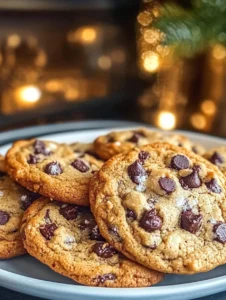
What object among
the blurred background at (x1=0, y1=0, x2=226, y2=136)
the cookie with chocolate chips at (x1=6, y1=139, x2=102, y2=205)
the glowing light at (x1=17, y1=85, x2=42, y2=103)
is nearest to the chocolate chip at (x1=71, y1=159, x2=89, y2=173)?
the cookie with chocolate chips at (x1=6, y1=139, x2=102, y2=205)

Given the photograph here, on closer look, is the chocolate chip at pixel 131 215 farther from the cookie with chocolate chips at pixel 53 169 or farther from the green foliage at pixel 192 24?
the green foliage at pixel 192 24

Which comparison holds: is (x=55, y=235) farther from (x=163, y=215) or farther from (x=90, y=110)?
(x=90, y=110)

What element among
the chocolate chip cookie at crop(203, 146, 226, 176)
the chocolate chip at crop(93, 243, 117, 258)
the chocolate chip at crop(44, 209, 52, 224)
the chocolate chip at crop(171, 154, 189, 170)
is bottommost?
the chocolate chip at crop(93, 243, 117, 258)

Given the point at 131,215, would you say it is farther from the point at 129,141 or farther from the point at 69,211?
the point at 129,141

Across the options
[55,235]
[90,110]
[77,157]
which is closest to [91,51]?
[90,110]

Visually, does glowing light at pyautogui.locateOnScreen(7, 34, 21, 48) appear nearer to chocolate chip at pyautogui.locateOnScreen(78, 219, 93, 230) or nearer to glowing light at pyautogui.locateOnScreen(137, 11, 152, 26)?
glowing light at pyautogui.locateOnScreen(137, 11, 152, 26)

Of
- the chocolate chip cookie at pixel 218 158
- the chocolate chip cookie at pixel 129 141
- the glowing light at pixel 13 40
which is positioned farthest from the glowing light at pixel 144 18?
the chocolate chip cookie at pixel 218 158

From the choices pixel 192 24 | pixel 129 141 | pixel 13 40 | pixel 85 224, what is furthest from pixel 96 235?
pixel 13 40
